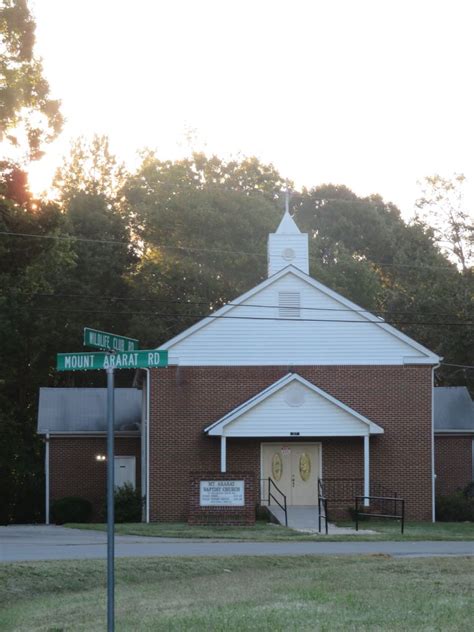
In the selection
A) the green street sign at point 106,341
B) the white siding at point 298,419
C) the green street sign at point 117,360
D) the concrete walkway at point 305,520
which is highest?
the green street sign at point 106,341

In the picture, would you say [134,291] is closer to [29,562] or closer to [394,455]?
[394,455]

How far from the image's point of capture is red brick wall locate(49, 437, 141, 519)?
138 ft

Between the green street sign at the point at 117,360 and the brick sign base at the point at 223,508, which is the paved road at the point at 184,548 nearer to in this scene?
the brick sign base at the point at 223,508

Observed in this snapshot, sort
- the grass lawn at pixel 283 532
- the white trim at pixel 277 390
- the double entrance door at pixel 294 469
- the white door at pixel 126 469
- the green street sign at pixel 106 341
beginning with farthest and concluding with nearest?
1. the white door at pixel 126 469
2. the double entrance door at pixel 294 469
3. the white trim at pixel 277 390
4. the grass lawn at pixel 283 532
5. the green street sign at pixel 106 341

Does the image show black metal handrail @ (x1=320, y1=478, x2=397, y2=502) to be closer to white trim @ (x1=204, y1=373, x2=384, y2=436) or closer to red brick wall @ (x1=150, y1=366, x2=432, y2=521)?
red brick wall @ (x1=150, y1=366, x2=432, y2=521)

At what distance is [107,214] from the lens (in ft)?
184

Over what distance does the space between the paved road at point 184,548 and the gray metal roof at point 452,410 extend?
670 inches

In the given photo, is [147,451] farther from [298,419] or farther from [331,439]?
[331,439]

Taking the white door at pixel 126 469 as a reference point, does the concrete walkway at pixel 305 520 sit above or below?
below

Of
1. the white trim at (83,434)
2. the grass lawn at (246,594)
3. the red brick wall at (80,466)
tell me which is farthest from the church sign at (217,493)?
the grass lawn at (246,594)

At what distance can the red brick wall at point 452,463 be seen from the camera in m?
41.5

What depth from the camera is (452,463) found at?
41594 millimetres

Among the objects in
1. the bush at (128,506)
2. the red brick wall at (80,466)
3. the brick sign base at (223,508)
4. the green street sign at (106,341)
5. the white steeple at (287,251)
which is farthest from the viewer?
the red brick wall at (80,466)

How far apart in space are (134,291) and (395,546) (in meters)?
32.7
